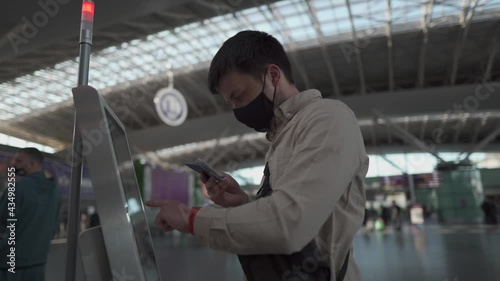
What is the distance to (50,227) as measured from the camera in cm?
238

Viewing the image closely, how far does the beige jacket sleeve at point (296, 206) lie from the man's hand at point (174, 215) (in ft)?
0.18

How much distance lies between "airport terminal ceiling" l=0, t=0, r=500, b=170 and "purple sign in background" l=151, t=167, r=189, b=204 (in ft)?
16.2

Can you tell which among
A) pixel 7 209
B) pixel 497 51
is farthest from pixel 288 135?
pixel 497 51

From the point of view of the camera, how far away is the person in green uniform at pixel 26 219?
1938 mm

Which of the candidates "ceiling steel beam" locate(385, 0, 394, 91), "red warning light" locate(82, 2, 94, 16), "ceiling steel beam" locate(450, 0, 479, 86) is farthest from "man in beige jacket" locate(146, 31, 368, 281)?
"ceiling steel beam" locate(450, 0, 479, 86)

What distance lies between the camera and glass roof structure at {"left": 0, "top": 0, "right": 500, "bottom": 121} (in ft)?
55.7

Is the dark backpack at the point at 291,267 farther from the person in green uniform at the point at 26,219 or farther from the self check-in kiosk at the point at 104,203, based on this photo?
the person in green uniform at the point at 26,219

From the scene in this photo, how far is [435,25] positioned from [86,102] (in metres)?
20.9

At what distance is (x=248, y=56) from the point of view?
3.66 feet

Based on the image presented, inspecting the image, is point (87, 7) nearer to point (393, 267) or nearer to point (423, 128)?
point (393, 267)

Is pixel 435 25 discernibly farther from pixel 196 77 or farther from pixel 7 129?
pixel 7 129

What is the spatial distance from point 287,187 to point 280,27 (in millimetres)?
19131

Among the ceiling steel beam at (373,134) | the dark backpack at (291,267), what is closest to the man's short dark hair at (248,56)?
the dark backpack at (291,267)

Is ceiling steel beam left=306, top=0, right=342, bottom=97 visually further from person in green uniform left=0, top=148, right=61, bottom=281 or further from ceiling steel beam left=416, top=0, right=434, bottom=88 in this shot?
person in green uniform left=0, top=148, right=61, bottom=281
